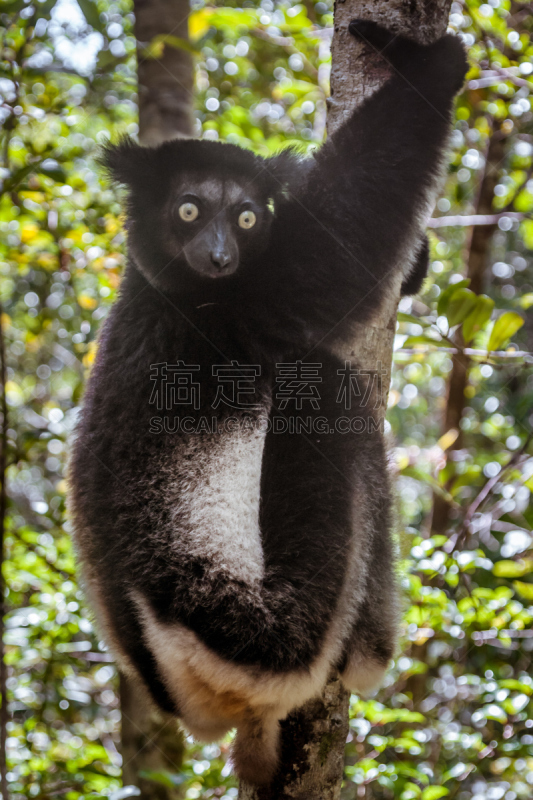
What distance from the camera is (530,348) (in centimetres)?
509

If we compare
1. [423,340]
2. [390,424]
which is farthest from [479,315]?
[390,424]

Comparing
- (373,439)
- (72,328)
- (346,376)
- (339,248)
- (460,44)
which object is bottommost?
(72,328)

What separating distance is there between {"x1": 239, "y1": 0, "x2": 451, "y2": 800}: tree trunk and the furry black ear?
0.74m

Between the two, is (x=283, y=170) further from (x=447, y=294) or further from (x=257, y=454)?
(x=257, y=454)

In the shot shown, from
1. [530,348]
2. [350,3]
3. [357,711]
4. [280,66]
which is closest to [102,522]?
[357,711]

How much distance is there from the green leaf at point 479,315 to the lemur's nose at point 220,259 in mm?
1084

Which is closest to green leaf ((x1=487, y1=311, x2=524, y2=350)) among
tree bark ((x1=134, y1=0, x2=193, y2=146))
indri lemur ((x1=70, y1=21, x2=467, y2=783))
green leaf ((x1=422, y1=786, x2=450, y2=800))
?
indri lemur ((x1=70, y1=21, x2=467, y2=783))

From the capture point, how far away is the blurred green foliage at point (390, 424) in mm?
2506

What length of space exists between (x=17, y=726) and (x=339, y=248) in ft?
→ 12.6

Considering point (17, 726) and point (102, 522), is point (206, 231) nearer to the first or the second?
point (102, 522)

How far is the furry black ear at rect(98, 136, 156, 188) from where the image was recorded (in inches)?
91.5

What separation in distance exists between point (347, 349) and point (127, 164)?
3.85ft

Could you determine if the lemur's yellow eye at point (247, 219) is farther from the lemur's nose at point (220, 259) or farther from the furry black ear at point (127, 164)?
the furry black ear at point (127, 164)

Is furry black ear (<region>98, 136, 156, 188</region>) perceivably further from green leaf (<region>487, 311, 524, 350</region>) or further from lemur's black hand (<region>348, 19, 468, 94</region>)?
green leaf (<region>487, 311, 524, 350</region>)
